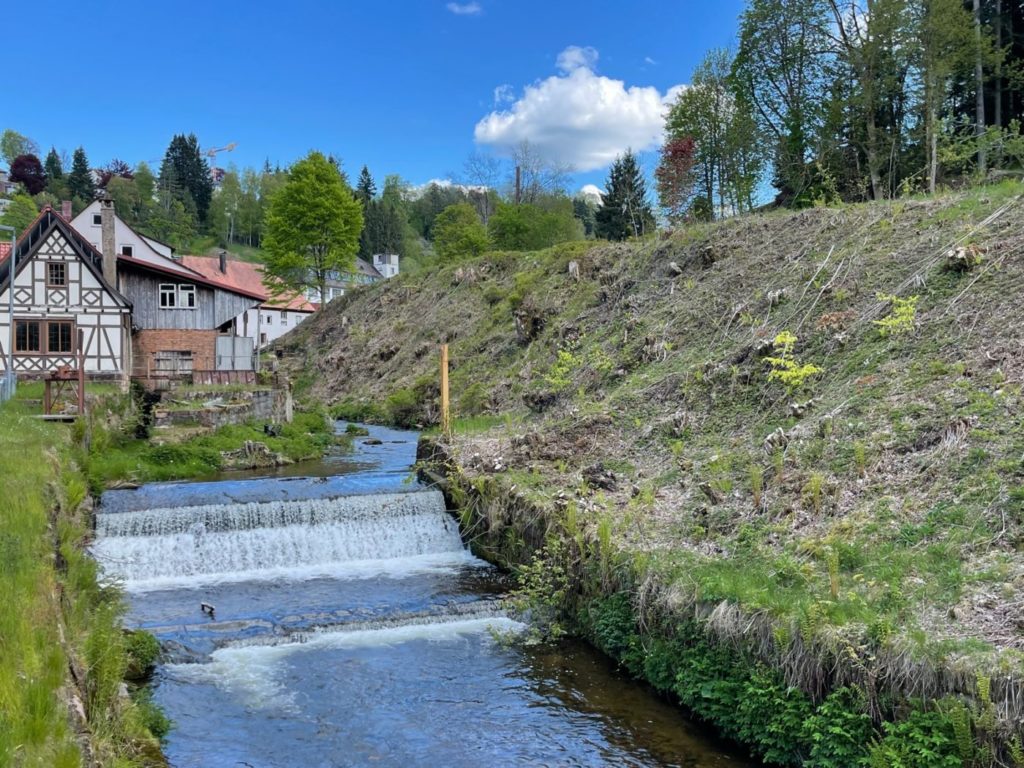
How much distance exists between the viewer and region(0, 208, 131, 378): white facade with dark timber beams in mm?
29438

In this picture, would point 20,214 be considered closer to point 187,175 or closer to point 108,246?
point 187,175

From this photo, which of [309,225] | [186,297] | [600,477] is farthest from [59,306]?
[600,477]

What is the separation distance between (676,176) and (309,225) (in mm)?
26446

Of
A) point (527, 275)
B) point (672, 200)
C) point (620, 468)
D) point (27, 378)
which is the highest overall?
point (672, 200)

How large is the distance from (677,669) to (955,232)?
12432 mm

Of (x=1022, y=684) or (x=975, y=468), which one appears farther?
(x=975, y=468)

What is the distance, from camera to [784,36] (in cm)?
3347

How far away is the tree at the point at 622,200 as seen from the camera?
48250 millimetres

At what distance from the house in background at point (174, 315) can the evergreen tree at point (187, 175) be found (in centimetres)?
8066

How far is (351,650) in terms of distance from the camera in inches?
424

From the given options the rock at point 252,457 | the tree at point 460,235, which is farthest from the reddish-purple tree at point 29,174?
the rock at point 252,457

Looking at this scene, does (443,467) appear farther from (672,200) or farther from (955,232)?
(672,200)

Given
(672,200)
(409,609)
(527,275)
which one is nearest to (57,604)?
(409,609)

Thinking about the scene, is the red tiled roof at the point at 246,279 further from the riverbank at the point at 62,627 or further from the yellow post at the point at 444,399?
the yellow post at the point at 444,399
